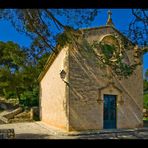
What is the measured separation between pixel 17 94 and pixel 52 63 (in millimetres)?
2261

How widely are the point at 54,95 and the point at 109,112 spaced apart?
9.26 ft

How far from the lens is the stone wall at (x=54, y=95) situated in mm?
12438

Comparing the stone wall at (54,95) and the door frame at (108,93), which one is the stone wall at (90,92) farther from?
the stone wall at (54,95)

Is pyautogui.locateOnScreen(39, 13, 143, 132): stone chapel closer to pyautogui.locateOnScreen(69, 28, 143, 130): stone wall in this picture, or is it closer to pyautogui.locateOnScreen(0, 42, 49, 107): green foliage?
pyautogui.locateOnScreen(69, 28, 143, 130): stone wall

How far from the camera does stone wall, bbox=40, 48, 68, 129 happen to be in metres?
12.4

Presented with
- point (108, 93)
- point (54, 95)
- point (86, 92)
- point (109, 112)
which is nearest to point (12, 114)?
point (54, 95)

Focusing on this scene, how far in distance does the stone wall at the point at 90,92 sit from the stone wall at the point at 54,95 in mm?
422

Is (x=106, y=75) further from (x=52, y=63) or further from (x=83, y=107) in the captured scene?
(x=52, y=63)

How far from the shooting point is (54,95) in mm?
13930

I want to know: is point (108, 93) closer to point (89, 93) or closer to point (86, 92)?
point (89, 93)

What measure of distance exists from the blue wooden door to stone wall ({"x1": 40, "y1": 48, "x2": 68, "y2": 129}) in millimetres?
2055

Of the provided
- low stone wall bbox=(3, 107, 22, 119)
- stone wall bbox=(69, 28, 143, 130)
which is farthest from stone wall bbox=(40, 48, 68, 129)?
low stone wall bbox=(3, 107, 22, 119)

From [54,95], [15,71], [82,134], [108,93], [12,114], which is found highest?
[15,71]
